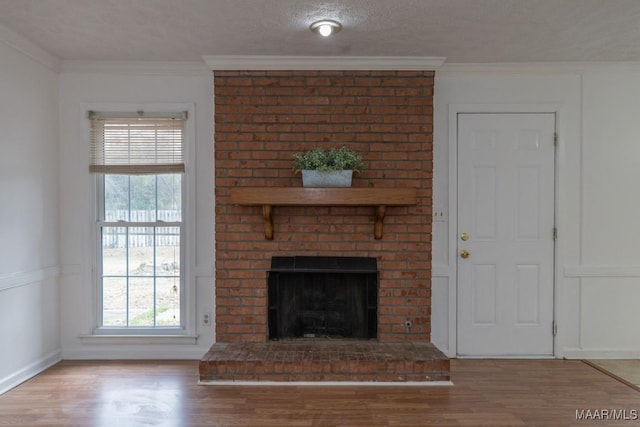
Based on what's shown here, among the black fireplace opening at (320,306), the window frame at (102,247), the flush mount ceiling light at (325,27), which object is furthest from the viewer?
the window frame at (102,247)

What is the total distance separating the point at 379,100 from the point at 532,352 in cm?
246

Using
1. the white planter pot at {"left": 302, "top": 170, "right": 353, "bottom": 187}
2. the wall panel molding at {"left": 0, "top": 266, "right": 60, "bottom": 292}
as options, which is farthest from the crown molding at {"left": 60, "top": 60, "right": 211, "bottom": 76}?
the wall panel molding at {"left": 0, "top": 266, "right": 60, "bottom": 292}

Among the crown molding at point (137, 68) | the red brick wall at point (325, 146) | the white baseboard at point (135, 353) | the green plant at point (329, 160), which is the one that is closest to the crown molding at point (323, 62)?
the red brick wall at point (325, 146)

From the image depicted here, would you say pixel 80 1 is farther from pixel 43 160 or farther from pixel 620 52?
pixel 620 52

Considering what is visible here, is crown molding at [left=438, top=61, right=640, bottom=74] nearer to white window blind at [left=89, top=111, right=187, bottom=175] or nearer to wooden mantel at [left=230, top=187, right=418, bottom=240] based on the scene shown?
wooden mantel at [left=230, top=187, right=418, bottom=240]

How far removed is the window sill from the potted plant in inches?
64.4

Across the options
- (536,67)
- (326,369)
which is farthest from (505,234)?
(326,369)

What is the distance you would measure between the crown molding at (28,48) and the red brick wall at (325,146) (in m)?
1.34

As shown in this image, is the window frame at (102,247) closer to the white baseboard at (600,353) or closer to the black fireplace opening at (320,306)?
the black fireplace opening at (320,306)

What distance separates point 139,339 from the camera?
3549mm

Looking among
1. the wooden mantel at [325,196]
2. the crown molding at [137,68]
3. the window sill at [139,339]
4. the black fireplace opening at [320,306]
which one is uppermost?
the crown molding at [137,68]

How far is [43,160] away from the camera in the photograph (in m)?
3.35

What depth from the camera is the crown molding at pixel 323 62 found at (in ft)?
11.0

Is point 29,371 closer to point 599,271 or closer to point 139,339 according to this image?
point 139,339
